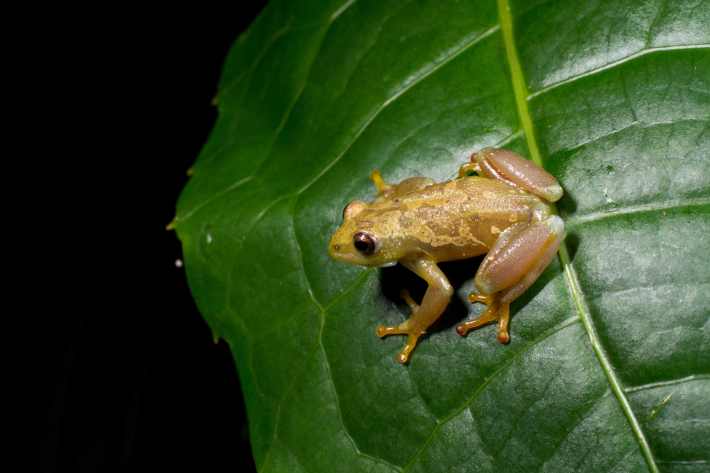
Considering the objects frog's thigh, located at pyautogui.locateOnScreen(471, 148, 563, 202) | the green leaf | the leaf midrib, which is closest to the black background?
the green leaf

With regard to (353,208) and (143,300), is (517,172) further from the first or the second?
(143,300)

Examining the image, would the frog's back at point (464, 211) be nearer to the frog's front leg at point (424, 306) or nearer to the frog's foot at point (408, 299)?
the frog's front leg at point (424, 306)

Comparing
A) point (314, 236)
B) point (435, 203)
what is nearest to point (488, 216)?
point (435, 203)

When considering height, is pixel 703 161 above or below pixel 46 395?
above

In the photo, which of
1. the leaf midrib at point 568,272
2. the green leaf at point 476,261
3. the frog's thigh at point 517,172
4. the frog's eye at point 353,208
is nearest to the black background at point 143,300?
the green leaf at point 476,261

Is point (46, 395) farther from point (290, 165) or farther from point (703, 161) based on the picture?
point (703, 161)

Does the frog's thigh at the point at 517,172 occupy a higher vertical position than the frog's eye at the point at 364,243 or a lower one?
higher
